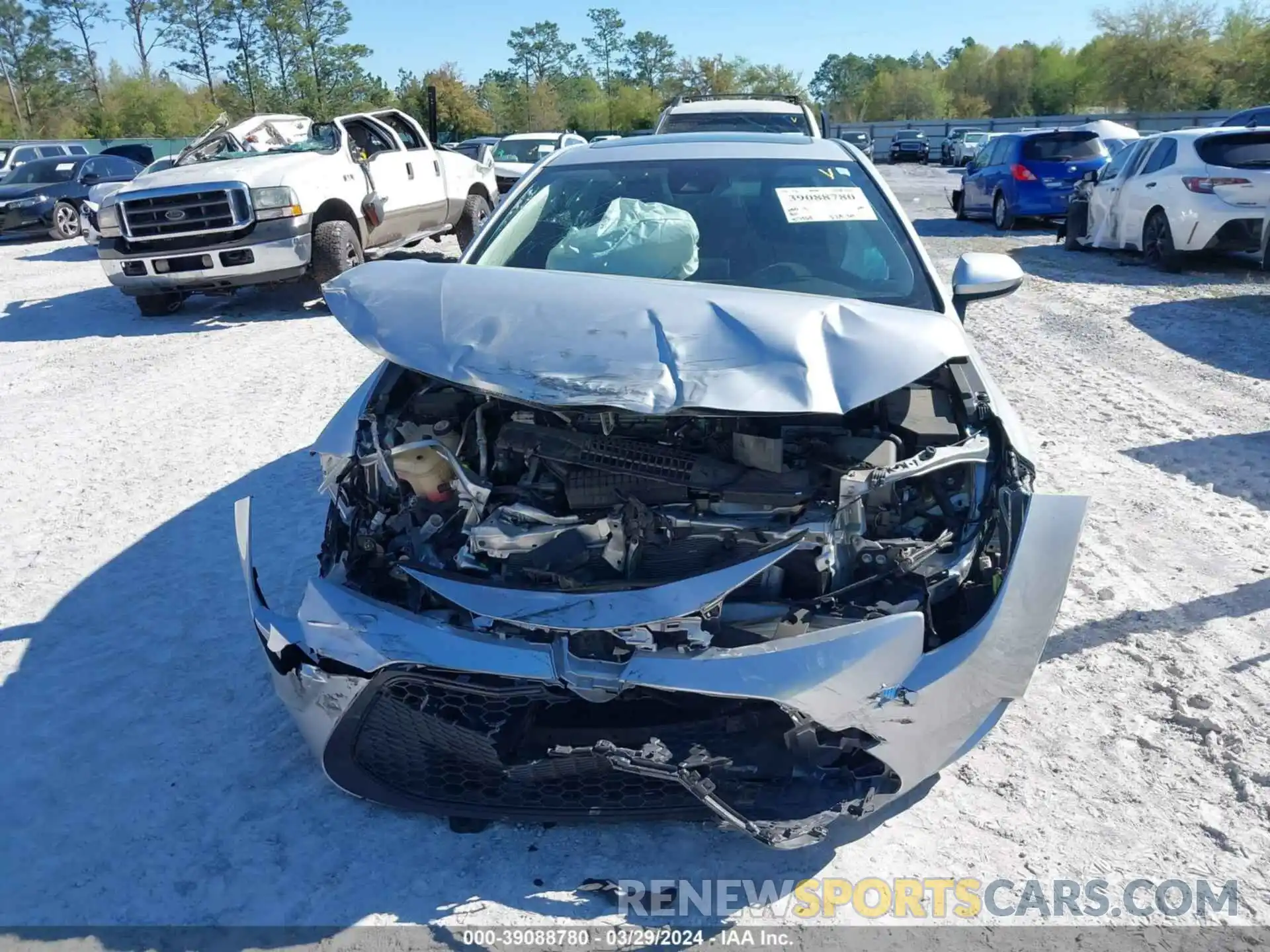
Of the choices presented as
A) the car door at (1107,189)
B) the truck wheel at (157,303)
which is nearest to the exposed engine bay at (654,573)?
the truck wheel at (157,303)

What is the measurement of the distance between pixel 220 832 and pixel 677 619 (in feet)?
5.04

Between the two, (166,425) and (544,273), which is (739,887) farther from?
(166,425)

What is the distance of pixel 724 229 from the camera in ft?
12.7

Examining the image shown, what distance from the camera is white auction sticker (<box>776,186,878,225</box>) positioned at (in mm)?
3834

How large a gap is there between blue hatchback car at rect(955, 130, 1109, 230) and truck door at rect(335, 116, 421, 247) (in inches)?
386

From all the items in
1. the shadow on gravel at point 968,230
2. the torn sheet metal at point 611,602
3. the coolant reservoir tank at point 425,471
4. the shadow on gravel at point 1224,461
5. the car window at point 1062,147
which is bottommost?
the shadow on gravel at point 968,230

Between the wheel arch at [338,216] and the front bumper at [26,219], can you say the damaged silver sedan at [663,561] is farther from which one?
the front bumper at [26,219]

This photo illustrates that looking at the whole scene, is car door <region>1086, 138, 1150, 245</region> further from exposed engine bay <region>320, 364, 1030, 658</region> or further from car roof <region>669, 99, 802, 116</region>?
exposed engine bay <region>320, 364, 1030, 658</region>

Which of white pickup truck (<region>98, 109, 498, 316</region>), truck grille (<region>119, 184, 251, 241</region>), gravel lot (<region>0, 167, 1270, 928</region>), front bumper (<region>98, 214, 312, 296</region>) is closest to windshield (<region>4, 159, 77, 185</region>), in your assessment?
white pickup truck (<region>98, 109, 498, 316</region>)

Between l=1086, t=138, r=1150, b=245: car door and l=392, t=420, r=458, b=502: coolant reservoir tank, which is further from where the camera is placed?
l=1086, t=138, r=1150, b=245: car door

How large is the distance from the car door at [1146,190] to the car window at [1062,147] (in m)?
3.98

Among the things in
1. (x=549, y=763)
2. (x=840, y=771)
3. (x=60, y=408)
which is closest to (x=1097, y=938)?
(x=840, y=771)

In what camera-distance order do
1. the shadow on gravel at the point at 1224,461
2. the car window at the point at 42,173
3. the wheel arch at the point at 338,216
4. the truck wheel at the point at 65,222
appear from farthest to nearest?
the car window at the point at 42,173
the truck wheel at the point at 65,222
the wheel arch at the point at 338,216
the shadow on gravel at the point at 1224,461

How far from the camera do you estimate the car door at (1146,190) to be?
1081 centimetres
